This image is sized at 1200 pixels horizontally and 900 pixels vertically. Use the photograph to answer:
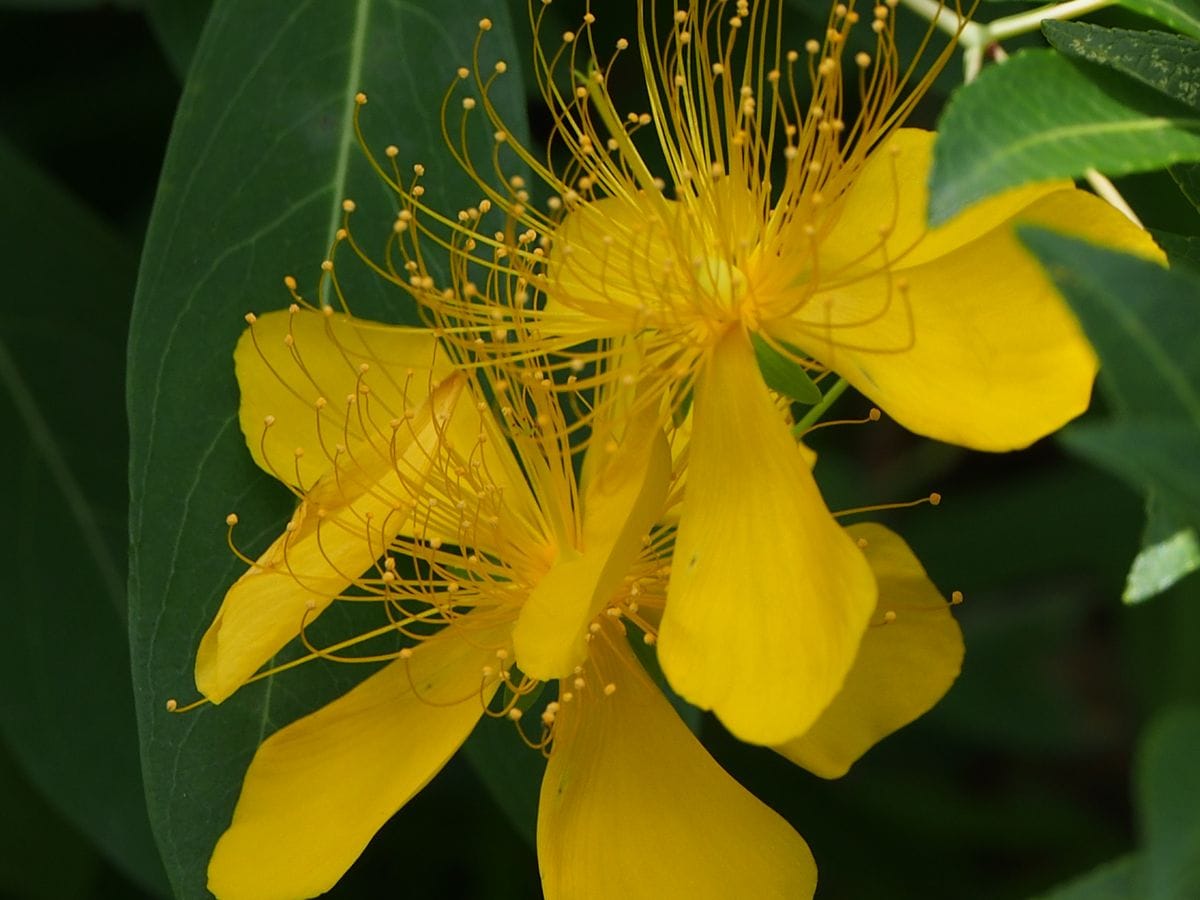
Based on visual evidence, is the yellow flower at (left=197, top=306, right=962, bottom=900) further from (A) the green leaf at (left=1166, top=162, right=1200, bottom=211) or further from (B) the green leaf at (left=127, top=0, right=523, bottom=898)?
(A) the green leaf at (left=1166, top=162, right=1200, bottom=211)

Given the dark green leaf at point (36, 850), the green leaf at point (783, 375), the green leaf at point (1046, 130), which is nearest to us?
the green leaf at point (1046, 130)

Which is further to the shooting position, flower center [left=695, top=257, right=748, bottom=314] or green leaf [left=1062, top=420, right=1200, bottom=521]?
flower center [left=695, top=257, right=748, bottom=314]

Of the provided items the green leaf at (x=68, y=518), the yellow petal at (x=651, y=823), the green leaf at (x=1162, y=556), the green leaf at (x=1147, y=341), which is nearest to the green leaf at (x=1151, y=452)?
the green leaf at (x=1147, y=341)

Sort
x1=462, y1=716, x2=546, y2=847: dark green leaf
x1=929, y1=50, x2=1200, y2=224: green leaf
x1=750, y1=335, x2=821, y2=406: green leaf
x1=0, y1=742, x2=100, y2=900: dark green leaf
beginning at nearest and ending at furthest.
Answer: x1=929, y1=50, x2=1200, y2=224: green leaf → x1=750, y1=335, x2=821, y2=406: green leaf → x1=462, y1=716, x2=546, y2=847: dark green leaf → x1=0, y1=742, x2=100, y2=900: dark green leaf

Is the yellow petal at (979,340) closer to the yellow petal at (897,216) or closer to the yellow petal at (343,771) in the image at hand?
the yellow petal at (897,216)

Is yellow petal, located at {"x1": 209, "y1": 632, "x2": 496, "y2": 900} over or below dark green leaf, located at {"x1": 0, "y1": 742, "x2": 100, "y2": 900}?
over

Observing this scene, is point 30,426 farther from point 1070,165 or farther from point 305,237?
point 1070,165

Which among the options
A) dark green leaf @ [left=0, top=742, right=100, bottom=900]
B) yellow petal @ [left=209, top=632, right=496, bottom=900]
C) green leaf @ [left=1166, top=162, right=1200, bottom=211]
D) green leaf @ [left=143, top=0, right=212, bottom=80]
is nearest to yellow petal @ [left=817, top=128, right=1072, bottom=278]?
green leaf @ [left=1166, top=162, right=1200, bottom=211]

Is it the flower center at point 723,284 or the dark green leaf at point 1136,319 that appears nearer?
the dark green leaf at point 1136,319
